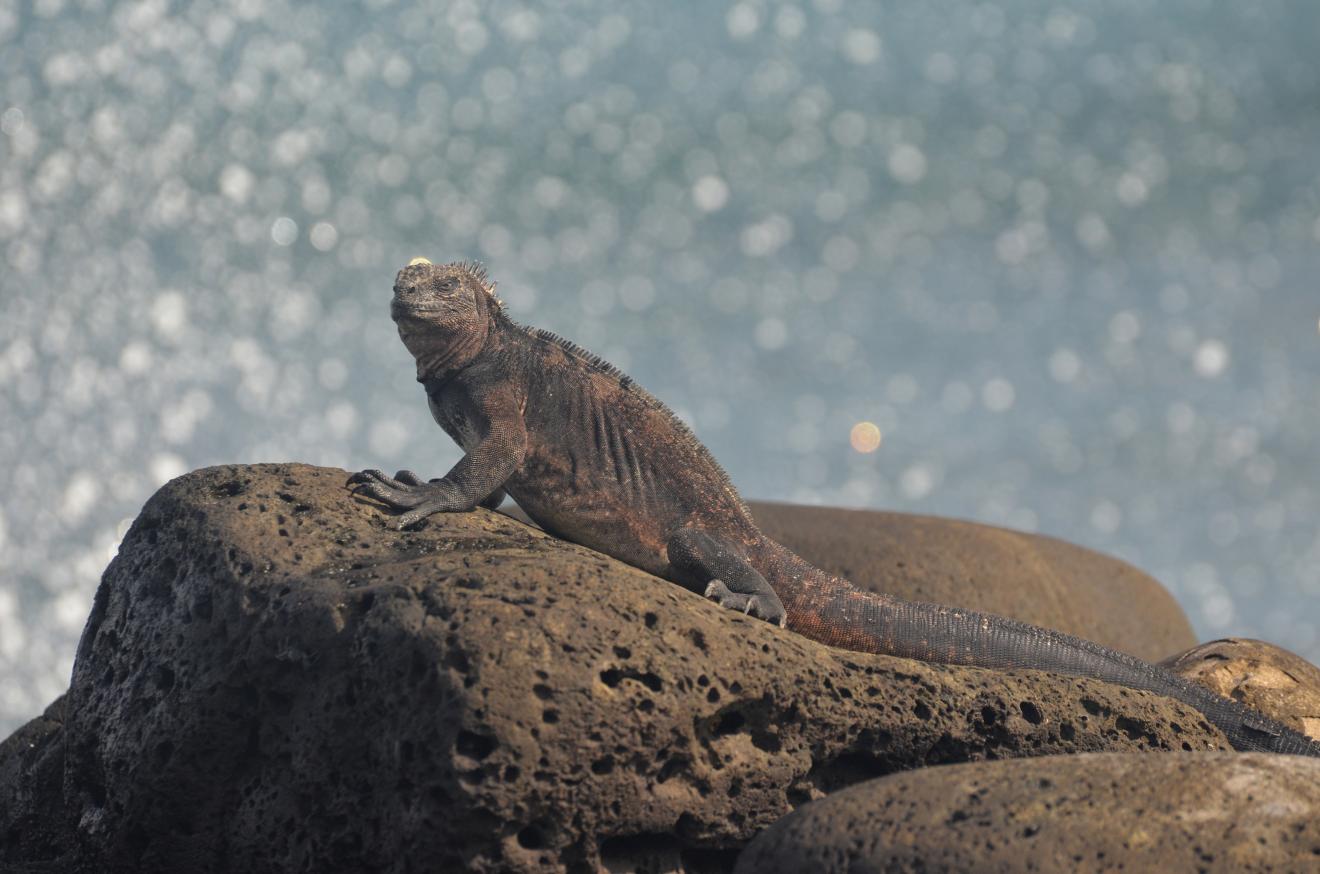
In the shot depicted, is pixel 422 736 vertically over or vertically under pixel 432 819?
over

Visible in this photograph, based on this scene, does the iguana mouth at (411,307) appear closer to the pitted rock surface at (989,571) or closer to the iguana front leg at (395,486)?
the iguana front leg at (395,486)

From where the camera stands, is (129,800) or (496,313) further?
(496,313)

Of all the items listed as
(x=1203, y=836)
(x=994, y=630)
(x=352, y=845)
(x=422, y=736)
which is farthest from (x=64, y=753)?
(x=1203, y=836)

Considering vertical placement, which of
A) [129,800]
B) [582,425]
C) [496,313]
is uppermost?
[496,313]

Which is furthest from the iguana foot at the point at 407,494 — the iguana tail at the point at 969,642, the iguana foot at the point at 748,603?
the iguana tail at the point at 969,642

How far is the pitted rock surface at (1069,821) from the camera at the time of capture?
419 cm

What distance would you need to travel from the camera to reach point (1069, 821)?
429 centimetres

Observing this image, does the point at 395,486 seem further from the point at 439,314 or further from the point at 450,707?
the point at 450,707

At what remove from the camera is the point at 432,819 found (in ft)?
14.6

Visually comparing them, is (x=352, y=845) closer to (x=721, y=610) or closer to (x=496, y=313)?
(x=721, y=610)

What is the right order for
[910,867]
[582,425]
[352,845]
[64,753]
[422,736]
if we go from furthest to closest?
[582,425]
[64,753]
[352,845]
[422,736]
[910,867]

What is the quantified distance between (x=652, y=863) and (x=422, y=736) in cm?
105

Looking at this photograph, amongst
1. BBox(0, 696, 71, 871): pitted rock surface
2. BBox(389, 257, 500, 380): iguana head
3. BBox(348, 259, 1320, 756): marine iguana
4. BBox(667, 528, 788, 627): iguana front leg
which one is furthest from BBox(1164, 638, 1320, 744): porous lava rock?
BBox(0, 696, 71, 871): pitted rock surface

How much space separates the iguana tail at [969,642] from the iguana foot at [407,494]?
1743mm
